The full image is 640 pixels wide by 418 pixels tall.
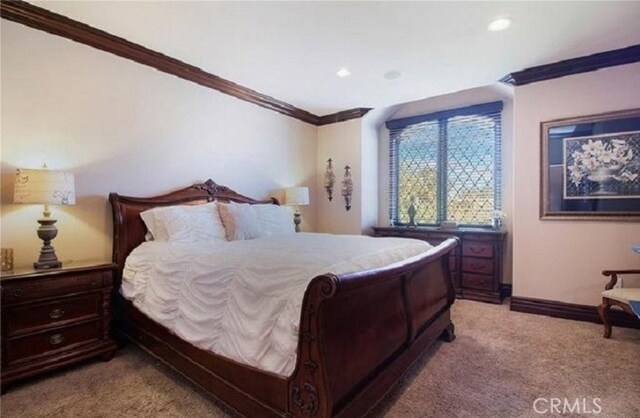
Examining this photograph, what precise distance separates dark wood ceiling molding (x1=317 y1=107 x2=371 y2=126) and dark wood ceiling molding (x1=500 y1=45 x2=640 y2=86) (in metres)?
1.83

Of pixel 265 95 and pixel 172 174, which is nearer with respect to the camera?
pixel 172 174

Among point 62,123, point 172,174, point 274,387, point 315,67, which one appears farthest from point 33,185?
point 315,67

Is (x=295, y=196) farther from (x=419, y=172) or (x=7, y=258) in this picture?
(x=7, y=258)

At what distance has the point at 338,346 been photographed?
142cm

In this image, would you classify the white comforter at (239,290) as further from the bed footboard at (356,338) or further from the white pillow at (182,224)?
the white pillow at (182,224)

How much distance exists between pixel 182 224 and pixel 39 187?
1009mm

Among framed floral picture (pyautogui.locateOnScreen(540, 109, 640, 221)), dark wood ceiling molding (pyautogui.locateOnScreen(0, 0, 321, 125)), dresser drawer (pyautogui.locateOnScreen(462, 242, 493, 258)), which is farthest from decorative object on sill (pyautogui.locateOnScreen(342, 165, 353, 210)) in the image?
framed floral picture (pyautogui.locateOnScreen(540, 109, 640, 221))

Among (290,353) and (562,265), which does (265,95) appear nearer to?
(290,353)

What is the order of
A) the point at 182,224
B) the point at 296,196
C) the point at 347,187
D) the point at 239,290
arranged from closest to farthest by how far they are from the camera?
1. the point at 239,290
2. the point at 182,224
3. the point at 296,196
4. the point at 347,187

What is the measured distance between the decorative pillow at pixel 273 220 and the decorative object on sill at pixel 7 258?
6.29 ft

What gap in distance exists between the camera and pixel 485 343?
2676 mm

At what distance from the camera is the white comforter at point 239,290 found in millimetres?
1512

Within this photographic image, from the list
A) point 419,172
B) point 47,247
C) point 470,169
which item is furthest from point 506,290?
point 47,247

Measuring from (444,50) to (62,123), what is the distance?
3358 millimetres
